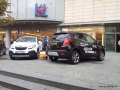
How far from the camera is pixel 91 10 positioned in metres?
23.1

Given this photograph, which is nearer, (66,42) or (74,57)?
(66,42)

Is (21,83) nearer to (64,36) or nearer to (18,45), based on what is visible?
(64,36)

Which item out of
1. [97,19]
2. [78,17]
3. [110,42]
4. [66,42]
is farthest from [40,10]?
[66,42]

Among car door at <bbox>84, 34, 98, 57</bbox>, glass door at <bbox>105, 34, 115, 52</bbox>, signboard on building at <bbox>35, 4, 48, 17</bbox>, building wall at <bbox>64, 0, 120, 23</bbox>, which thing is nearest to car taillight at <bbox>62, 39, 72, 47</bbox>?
car door at <bbox>84, 34, 98, 57</bbox>

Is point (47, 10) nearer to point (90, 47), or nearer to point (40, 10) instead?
point (40, 10)

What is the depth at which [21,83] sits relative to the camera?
6.61 metres

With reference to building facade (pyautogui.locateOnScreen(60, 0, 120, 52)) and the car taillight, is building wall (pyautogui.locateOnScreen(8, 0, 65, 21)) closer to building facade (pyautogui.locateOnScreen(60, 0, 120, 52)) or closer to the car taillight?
building facade (pyautogui.locateOnScreen(60, 0, 120, 52))

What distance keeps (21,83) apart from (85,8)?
18.4 m

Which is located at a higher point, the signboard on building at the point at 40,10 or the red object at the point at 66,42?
the signboard on building at the point at 40,10

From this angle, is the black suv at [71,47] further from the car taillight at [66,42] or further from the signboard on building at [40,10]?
the signboard on building at [40,10]

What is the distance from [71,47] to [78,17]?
14.9 metres

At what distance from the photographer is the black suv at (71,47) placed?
31.9 feet

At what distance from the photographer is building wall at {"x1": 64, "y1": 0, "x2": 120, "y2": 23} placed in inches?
848

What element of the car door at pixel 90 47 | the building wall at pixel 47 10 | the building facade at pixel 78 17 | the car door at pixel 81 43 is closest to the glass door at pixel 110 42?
the building facade at pixel 78 17
